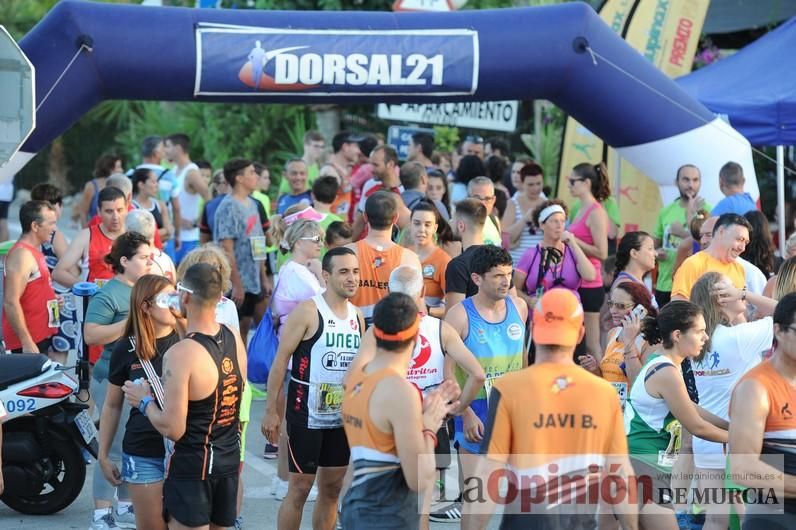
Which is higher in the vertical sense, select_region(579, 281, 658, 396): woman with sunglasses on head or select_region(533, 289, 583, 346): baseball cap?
select_region(533, 289, 583, 346): baseball cap

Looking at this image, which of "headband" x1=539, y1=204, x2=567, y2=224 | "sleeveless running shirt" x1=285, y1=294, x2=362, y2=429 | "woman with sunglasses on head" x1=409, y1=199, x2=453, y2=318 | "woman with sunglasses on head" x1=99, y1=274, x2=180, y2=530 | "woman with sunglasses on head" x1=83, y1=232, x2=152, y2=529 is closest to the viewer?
"woman with sunglasses on head" x1=99, y1=274, x2=180, y2=530

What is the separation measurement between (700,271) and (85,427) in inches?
158

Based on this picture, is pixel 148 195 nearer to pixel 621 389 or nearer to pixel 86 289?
pixel 86 289

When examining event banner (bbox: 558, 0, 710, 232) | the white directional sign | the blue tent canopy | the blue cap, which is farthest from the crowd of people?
the white directional sign

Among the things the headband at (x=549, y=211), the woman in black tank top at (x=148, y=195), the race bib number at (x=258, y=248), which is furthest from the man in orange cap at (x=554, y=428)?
the woman in black tank top at (x=148, y=195)

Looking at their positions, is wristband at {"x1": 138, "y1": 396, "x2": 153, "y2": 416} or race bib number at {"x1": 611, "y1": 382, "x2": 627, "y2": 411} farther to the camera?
race bib number at {"x1": 611, "y1": 382, "x2": 627, "y2": 411}

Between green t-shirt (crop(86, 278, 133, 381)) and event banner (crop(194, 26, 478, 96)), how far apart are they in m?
3.63

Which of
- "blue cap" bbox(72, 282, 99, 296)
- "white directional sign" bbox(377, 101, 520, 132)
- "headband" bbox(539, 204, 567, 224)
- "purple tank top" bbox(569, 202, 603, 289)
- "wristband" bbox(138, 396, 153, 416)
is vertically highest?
"white directional sign" bbox(377, 101, 520, 132)

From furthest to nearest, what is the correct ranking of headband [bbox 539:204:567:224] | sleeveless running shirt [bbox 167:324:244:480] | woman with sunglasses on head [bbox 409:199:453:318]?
1. headband [bbox 539:204:567:224]
2. woman with sunglasses on head [bbox 409:199:453:318]
3. sleeveless running shirt [bbox 167:324:244:480]

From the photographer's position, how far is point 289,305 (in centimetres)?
764

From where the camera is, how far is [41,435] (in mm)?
7234

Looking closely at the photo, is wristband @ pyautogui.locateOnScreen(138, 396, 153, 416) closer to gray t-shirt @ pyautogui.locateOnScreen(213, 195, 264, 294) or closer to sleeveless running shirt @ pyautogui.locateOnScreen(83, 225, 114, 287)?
sleeveless running shirt @ pyautogui.locateOnScreen(83, 225, 114, 287)

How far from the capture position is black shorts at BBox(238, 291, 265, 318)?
10766mm

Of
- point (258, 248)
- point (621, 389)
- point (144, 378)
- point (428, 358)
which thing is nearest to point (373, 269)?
point (428, 358)
